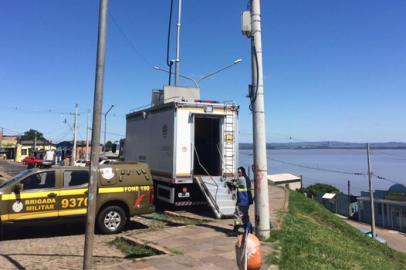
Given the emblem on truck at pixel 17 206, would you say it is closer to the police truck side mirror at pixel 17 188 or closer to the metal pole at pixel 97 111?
the police truck side mirror at pixel 17 188

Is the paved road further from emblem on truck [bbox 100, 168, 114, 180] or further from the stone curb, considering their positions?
the stone curb

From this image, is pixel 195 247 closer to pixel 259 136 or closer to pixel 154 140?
pixel 259 136

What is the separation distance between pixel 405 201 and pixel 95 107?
4184 cm

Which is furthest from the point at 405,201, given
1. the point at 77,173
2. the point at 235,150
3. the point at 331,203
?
the point at 77,173

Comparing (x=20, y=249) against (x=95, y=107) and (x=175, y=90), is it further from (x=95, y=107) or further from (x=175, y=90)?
(x=175, y=90)

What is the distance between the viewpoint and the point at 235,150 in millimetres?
13664

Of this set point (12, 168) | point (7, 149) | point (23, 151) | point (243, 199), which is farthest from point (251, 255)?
point (7, 149)

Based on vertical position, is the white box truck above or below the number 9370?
above

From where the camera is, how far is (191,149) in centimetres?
1295

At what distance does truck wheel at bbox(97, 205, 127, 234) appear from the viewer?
10008 mm

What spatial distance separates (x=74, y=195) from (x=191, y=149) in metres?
4.41

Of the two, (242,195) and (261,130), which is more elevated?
(261,130)

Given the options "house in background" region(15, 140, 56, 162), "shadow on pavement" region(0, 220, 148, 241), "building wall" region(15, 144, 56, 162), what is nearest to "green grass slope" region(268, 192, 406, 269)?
"shadow on pavement" region(0, 220, 148, 241)

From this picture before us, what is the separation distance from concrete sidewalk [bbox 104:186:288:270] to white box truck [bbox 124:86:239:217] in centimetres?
194
